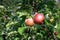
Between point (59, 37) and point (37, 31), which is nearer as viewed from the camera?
point (59, 37)

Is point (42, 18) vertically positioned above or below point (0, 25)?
above

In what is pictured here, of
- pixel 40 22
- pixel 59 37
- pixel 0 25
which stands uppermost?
pixel 40 22

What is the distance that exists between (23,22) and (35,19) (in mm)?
185

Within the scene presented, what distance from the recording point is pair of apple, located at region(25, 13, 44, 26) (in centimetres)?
182

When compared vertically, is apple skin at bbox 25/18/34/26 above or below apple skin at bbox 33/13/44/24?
below

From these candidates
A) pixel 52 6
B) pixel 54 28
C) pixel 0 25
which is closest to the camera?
pixel 54 28

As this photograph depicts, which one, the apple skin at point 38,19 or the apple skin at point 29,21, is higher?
the apple skin at point 38,19

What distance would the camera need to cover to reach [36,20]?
1.83 meters

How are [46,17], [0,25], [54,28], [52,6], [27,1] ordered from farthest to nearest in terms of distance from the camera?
[0,25]
[52,6]
[27,1]
[46,17]
[54,28]

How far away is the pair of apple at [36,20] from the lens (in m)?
1.82

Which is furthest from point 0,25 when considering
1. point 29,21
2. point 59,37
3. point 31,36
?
point 59,37

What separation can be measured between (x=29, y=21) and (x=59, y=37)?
0.98 feet

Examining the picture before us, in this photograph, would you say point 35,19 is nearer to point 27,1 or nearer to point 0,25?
point 27,1

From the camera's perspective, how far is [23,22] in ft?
6.55
